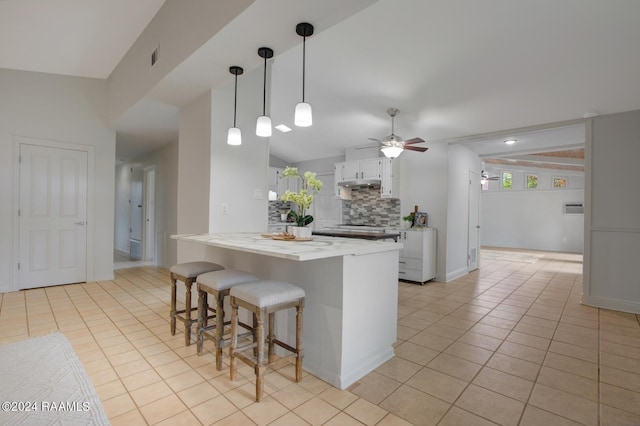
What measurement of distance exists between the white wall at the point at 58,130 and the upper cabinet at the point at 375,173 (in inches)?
164

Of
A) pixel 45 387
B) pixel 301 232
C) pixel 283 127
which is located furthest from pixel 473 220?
pixel 45 387

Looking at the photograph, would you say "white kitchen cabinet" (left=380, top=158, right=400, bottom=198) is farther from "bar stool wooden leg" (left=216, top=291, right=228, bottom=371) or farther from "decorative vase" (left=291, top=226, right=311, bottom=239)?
"bar stool wooden leg" (left=216, top=291, right=228, bottom=371)

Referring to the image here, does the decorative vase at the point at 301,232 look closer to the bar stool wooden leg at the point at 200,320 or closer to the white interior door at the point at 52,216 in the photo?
the bar stool wooden leg at the point at 200,320

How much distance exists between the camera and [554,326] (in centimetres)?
323

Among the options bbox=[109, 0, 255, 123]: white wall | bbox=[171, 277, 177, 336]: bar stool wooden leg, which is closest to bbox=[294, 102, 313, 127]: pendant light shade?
bbox=[109, 0, 255, 123]: white wall

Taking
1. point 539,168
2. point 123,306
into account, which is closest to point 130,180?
point 123,306

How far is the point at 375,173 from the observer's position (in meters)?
5.84

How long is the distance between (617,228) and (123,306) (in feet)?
20.3

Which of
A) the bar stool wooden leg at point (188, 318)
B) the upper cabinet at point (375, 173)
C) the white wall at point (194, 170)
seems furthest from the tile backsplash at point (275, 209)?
the bar stool wooden leg at point (188, 318)

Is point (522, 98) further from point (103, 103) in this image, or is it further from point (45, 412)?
point (103, 103)

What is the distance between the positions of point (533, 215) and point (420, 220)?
293 inches

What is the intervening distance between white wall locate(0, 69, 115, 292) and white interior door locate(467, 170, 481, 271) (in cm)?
664

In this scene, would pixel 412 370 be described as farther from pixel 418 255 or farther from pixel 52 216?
pixel 52 216

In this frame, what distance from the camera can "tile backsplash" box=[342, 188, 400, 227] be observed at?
6.17m
